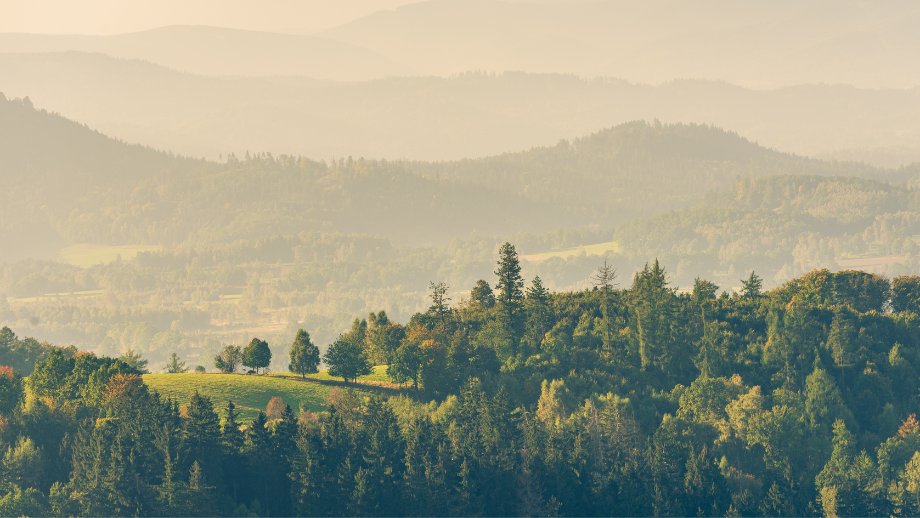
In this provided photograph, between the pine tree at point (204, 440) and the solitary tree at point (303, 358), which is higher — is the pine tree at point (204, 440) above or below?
below

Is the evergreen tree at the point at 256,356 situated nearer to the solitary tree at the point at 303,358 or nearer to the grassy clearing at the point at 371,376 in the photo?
the solitary tree at the point at 303,358

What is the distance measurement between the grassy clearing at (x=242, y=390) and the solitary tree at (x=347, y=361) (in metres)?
3.08

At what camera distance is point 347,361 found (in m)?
136

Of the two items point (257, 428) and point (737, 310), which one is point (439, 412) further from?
point (737, 310)

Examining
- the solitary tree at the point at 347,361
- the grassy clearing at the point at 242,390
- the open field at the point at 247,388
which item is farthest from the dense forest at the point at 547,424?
the grassy clearing at the point at 242,390

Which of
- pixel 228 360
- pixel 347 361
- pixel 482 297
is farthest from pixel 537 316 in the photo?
pixel 228 360

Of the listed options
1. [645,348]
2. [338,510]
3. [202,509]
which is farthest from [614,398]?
[202,509]

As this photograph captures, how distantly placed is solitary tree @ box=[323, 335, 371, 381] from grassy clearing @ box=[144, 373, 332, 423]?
308 centimetres

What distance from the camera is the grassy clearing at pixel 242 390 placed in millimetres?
126312

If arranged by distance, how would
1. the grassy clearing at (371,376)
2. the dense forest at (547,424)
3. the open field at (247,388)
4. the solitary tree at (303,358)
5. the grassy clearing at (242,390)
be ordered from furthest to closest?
1. the solitary tree at (303,358)
2. the grassy clearing at (371,376)
3. the open field at (247,388)
4. the grassy clearing at (242,390)
5. the dense forest at (547,424)

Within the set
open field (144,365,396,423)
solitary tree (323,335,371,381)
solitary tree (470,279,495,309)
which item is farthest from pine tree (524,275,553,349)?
solitary tree (323,335,371,381)

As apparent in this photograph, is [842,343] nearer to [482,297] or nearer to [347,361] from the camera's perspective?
[482,297]

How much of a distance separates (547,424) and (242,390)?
41.1 meters

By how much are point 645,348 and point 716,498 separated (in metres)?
41.9
